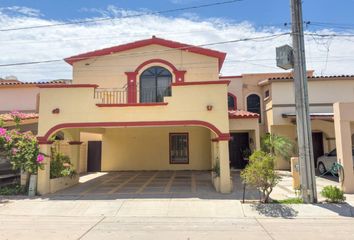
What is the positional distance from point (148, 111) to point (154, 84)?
411 cm

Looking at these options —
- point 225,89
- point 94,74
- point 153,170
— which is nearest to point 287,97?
point 225,89

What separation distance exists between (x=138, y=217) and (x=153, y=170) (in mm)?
10057

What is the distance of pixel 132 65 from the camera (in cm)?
1636

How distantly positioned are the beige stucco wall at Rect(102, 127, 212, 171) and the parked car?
6.23 meters

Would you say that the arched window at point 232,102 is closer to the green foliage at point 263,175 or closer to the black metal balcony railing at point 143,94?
the black metal balcony railing at point 143,94

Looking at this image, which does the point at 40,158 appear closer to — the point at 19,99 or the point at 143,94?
the point at 143,94

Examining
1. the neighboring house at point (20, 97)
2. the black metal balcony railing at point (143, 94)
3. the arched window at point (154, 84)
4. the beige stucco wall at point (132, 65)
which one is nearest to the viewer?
the black metal balcony railing at point (143, 94)

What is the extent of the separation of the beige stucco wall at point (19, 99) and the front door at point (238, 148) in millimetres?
13264

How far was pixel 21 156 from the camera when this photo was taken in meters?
11.9

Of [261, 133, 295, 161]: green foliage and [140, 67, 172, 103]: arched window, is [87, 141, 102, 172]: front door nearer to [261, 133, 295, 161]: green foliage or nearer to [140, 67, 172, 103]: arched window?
[140, 67, 172, 103]: arched window

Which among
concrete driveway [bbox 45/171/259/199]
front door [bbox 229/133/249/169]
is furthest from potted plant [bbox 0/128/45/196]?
front door [bbox 229/133/249/169]

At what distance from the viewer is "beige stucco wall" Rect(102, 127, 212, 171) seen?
1895cm

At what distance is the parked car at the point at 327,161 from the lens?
51.3 ft

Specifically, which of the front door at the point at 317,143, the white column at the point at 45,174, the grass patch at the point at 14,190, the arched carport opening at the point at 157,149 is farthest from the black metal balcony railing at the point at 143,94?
the front door at the point at 317,143
